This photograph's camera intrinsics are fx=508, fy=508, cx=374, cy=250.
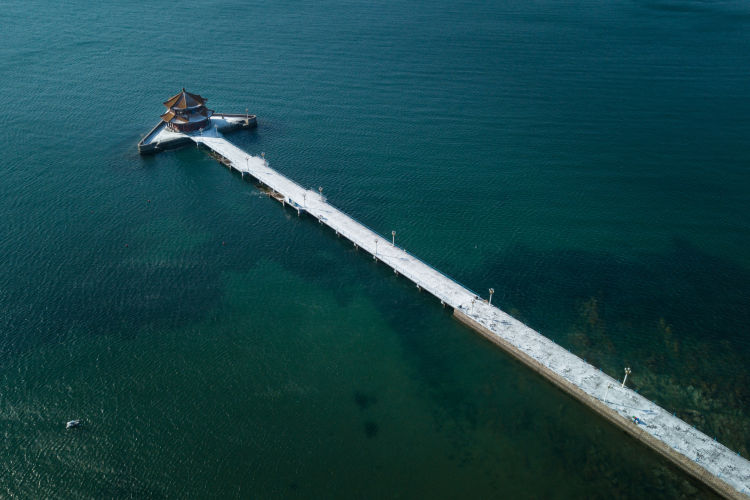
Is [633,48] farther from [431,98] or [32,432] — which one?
[32,432]

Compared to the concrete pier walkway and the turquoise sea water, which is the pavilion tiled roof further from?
the concrete pier walkway

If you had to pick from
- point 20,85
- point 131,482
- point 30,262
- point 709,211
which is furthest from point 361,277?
point 20,85

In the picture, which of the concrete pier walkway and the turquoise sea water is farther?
the turquoise sea water

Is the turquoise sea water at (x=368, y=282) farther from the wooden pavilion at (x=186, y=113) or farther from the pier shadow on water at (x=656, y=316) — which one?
the wooden pavilion at (x=186, y=113)

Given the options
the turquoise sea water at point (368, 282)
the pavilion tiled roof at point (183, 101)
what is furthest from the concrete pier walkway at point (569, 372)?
the pavilion tiled roof at point (183, 101)

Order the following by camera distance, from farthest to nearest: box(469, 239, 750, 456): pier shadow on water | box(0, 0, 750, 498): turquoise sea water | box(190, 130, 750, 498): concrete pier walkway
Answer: box(469, 239, 750, 456): pier shadow on water, box(0, 0, 750, 498): turquoise sea water, box(190, 130, 750, 498): concrete pier walkway

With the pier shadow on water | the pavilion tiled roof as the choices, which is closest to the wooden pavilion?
the pavilion tiled roof
